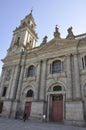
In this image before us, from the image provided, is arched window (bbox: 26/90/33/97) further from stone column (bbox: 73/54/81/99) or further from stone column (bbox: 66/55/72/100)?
stone column (bbox: 73/54/81/99)

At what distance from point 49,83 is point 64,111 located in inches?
188

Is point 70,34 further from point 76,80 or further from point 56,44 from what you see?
point 76,80

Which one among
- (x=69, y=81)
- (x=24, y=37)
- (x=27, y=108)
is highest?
(x=24, y=37)

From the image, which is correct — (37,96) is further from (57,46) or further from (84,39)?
(84,39)

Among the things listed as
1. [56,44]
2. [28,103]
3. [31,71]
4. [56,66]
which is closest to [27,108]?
[28,103]

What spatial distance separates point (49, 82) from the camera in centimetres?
A: 1956

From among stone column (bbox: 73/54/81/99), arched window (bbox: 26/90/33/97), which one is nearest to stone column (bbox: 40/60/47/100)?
arched window (bbox: 26/90/33/97)

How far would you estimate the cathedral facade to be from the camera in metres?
16.6

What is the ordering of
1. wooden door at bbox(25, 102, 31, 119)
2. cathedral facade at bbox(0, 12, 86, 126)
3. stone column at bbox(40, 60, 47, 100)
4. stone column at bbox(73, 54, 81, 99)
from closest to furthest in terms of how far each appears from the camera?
stone column at bbox(73, 54, 81, 99) → cathedral facade at bbox(0, 12, 86, 126) → stone column at bbox(40, 60, 47, 100) → wooden door at bbox(25, 102, 31, 119)

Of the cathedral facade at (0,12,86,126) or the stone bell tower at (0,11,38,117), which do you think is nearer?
the cathedral facade at (0,12,86,126)

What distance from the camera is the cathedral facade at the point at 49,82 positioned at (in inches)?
655

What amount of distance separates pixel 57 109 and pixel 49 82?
4215 mm

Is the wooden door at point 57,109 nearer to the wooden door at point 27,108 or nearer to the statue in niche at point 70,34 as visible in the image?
the wooden door at point 27,108

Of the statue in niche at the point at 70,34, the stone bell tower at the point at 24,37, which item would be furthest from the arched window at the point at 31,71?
the statue in niche at the point at 70,34
